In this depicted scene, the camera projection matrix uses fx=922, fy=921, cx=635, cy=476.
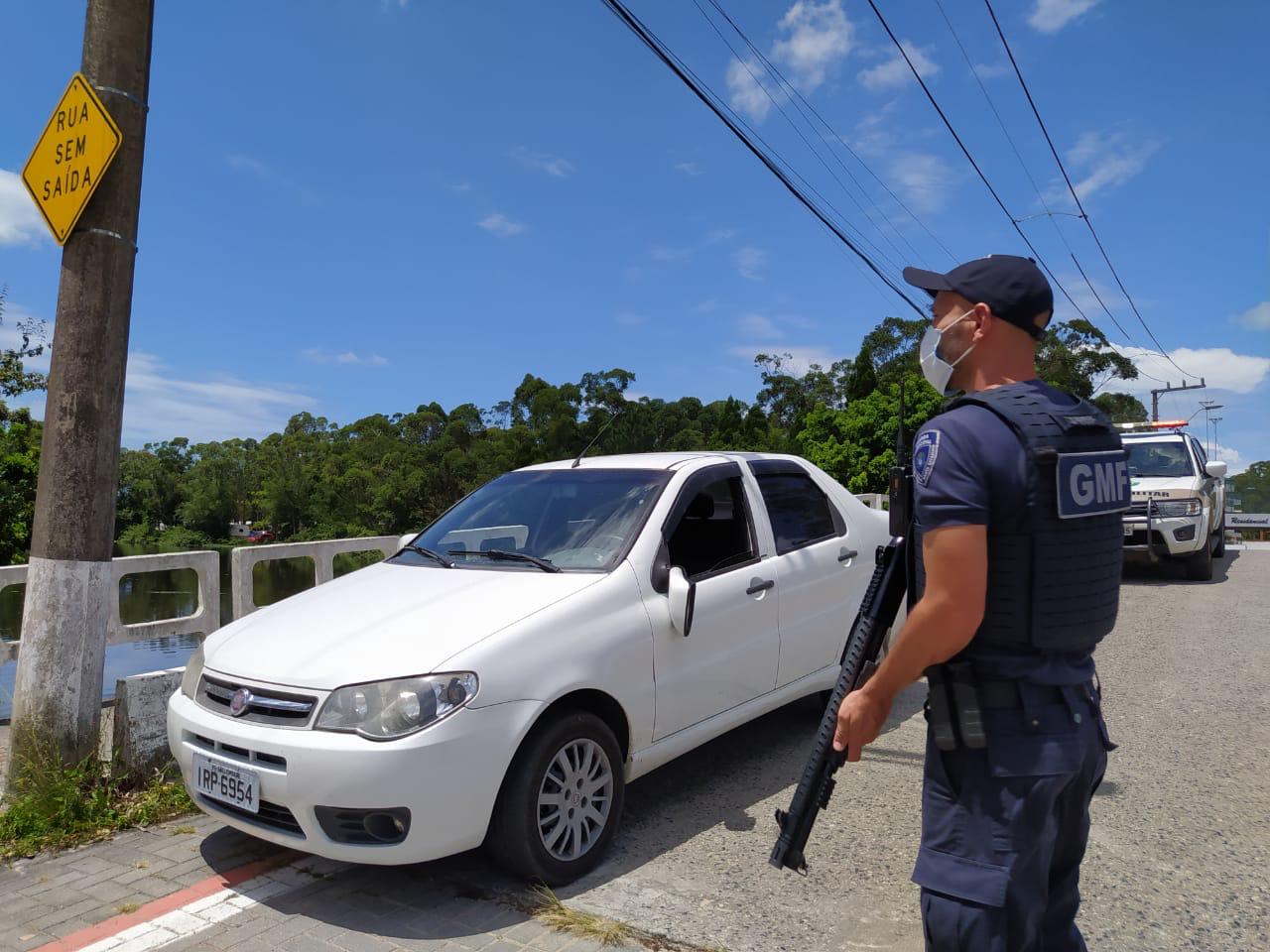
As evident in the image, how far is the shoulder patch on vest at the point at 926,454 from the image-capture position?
6.39 feet

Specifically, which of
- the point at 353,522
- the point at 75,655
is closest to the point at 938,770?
the point at 75,655

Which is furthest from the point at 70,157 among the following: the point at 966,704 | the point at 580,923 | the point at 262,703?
the point at 966,704

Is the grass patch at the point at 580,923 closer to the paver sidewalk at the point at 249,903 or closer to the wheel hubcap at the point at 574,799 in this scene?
the paver sidewalk at the point at 249,903

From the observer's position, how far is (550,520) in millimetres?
4543

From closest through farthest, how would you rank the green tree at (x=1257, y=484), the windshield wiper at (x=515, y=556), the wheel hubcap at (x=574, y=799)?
the wheel hubcap at (x=574, y=799) → the windshield wiper at (x=515, y=556) → the green tree at (x=1257, y=484)

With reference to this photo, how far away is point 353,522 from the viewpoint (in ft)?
272

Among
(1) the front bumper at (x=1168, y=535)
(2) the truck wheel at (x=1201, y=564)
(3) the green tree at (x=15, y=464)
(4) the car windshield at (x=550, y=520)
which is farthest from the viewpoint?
(3) the green tree at (x=15, y=464)

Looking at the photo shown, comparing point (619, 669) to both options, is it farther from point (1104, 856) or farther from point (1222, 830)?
point (1222, 830)

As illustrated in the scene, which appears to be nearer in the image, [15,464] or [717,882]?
[717,882]

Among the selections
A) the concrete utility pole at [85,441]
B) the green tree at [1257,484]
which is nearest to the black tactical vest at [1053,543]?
the concrete utility pole at [85,441]

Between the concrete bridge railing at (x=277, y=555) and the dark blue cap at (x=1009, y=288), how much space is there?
14.6ft

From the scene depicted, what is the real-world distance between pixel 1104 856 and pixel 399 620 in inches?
118

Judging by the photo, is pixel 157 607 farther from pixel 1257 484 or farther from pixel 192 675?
pixel 1257 484

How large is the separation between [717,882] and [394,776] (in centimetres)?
134
